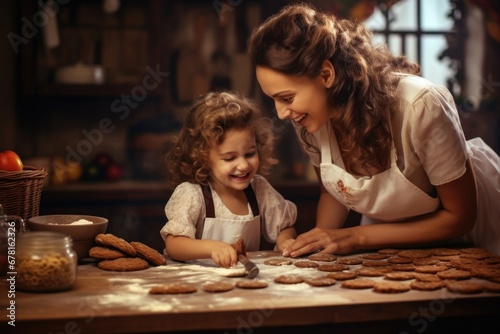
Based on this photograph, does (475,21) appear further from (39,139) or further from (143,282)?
(143,282)

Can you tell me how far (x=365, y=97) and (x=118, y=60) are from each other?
109 inches

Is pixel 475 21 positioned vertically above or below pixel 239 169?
above

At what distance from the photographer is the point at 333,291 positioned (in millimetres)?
1710

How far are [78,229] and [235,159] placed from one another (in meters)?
0.66

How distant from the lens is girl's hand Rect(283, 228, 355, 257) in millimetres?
2211

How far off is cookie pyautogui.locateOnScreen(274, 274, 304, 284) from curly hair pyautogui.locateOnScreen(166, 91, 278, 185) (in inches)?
30.2

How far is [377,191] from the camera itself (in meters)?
2.37

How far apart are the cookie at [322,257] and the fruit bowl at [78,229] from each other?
67 cm

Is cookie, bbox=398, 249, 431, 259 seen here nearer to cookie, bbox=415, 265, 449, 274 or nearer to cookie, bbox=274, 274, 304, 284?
cookie, bbox=415, 265, 449, 274

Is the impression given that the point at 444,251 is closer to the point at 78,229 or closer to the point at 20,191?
the point at 78,229

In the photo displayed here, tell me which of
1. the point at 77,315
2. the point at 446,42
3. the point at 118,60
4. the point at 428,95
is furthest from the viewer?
the point at 446,42

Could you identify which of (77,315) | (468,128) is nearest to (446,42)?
(468,128)

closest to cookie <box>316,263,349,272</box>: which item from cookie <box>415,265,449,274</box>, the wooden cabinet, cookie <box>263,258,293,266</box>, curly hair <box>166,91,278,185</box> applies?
cookie <box>263,258,293,266</box>

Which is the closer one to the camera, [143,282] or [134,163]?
[143,282]
